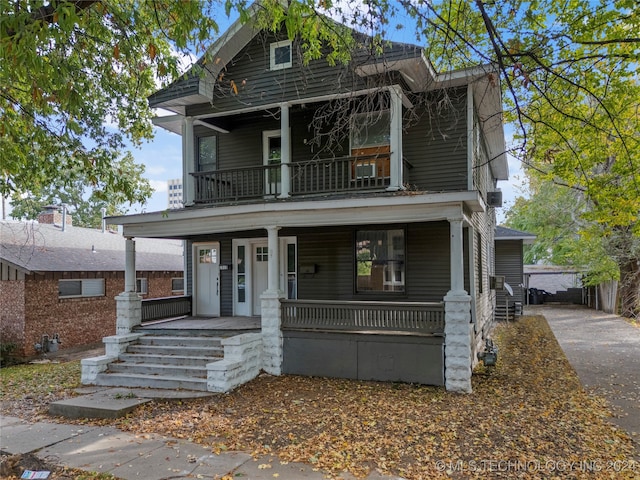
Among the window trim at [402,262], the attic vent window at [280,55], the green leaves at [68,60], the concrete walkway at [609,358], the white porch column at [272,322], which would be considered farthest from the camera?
the attic vent window at [280,55]

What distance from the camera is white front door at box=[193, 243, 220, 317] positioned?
1284 centimetres

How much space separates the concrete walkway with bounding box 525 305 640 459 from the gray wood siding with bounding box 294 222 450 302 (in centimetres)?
355

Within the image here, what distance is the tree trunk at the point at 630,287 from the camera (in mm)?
19641

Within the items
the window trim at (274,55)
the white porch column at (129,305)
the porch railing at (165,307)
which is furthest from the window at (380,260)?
the white porch column at (129,305)

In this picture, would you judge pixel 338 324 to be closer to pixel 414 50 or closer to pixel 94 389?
pixel 94 389

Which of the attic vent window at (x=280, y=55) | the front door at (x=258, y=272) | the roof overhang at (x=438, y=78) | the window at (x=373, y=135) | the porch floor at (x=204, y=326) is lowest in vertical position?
the porch floor at (x=204, y=326)

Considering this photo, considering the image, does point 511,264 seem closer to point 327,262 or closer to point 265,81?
point 327,262

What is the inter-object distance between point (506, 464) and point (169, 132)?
12328 mm

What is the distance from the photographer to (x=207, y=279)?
13.0m

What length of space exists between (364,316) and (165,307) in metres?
5.84

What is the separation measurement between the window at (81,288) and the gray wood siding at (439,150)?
39.2 ft

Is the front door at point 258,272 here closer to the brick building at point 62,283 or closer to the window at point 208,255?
the window at point 208,255

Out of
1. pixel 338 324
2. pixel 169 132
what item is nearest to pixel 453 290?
pixel 338 324

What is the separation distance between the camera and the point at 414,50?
882cm
